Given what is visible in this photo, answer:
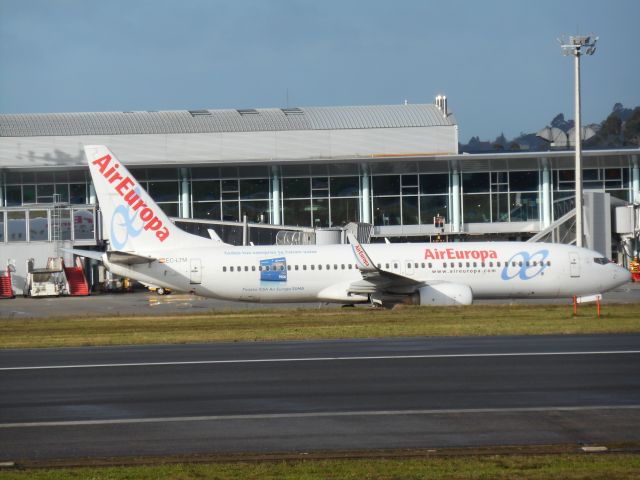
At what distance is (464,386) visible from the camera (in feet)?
58.1

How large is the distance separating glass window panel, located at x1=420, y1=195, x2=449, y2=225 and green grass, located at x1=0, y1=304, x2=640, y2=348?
36.0 metres

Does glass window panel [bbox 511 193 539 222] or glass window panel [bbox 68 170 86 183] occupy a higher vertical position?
glass window panel [bbox 68 170 86 183]

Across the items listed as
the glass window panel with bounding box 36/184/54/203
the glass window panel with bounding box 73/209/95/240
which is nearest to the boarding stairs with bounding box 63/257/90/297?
the glass window panel with bounding box 73/209/95/240

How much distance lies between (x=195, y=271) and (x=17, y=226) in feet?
84.3

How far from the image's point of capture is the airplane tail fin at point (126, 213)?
1628 inches

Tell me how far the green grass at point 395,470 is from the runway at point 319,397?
0.88 m

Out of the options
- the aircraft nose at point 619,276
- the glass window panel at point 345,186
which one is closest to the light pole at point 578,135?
the aircraft nose at point 619,276

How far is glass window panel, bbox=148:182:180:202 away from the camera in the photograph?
239 feet

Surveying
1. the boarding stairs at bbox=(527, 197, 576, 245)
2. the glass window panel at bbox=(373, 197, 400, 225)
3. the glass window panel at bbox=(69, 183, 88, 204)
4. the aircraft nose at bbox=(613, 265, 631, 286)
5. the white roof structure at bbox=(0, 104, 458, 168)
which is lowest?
the aircraft nose at bbox=(613, 265, 631, 286)

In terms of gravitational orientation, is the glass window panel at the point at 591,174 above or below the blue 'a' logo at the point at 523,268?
above

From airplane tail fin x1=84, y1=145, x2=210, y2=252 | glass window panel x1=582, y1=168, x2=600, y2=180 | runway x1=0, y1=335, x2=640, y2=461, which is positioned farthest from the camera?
glass window panel x1=582, y1=168, x2=600, y2=180

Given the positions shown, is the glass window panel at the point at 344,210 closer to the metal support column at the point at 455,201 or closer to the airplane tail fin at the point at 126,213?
the metal support column at the point at 455,201

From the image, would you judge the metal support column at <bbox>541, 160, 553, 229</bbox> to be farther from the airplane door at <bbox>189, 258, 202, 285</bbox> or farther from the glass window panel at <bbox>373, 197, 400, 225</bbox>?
the airplane door at <bbox>189, 258, 202, 285</bbox>

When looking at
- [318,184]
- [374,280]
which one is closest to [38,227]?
[318,184]
